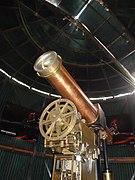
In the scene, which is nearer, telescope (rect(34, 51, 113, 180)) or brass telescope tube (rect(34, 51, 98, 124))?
telescope (rect(34, 51, 113, 180))

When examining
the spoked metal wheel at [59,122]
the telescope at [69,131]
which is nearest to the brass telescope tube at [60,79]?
the telescope at [69,131]

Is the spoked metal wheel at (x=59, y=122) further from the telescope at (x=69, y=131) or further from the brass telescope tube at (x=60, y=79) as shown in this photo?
the brass telescope tube at (x=60, y=79)

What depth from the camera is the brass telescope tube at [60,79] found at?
2281 millimetres

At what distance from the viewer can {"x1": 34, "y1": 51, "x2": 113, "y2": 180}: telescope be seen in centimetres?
202

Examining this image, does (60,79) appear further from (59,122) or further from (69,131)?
(69,131)

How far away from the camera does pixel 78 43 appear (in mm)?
7855

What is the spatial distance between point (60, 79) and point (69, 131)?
2.39 ft

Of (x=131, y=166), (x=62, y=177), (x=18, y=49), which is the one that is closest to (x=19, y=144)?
(x=18, y=49)

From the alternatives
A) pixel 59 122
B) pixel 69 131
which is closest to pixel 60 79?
pixel 59 122

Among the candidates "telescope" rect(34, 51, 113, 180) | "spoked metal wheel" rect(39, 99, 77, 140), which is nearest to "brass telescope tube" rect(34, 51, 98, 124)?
"telescope" rect(34, 51, 113, 180)

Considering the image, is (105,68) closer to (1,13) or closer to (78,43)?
(78,43)

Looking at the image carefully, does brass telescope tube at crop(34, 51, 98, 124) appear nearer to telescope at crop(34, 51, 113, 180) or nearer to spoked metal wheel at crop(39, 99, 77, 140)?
telescope at crop(34, 51, 113, 180)

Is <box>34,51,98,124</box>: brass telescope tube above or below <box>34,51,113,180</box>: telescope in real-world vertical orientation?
above

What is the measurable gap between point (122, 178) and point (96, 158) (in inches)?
201
